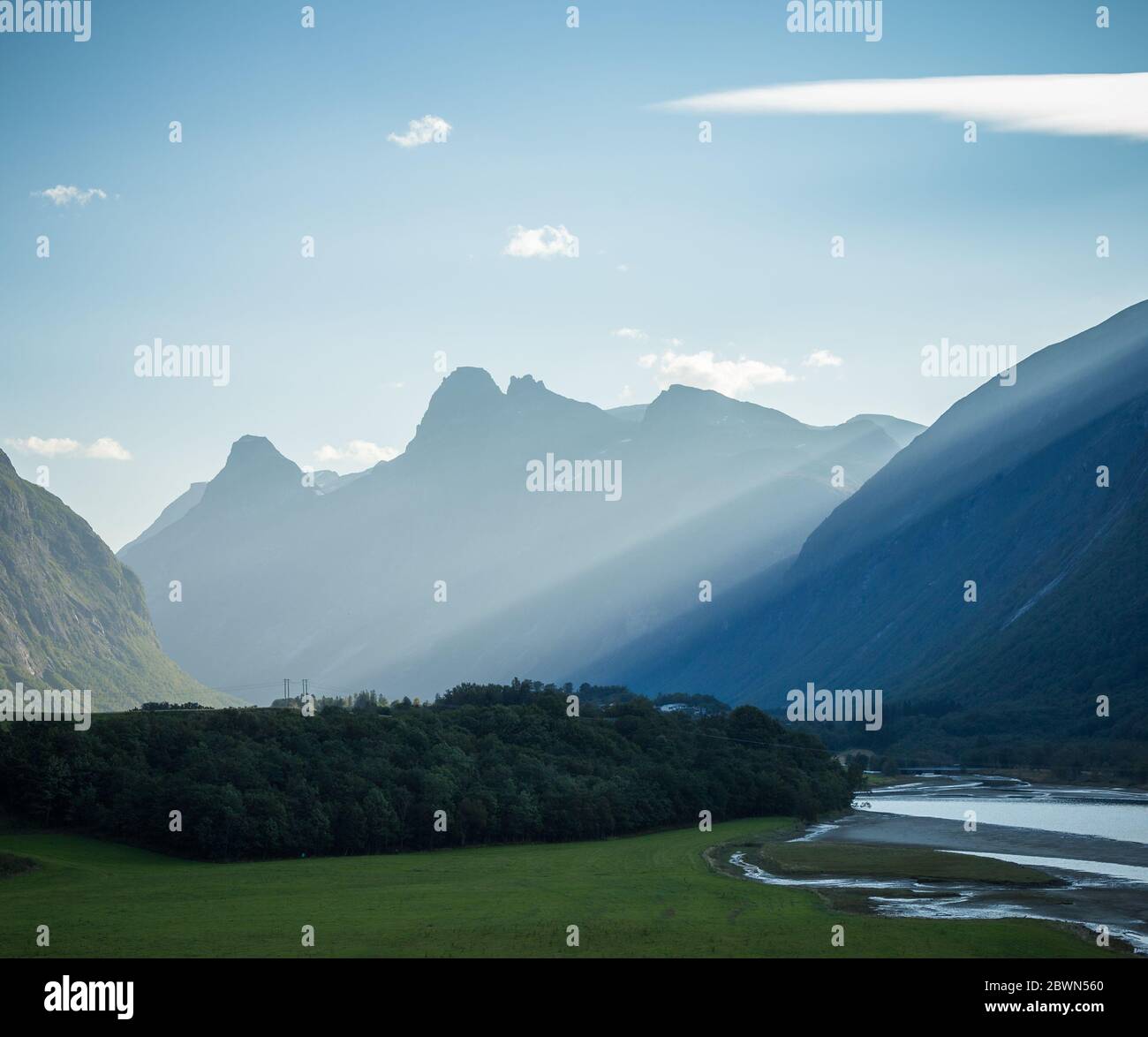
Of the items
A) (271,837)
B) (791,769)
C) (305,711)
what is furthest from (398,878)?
(791,769)

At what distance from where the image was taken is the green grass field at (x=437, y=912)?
5722 cm

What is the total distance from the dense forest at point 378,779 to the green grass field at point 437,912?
5.16 m

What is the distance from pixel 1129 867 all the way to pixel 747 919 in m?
41.0

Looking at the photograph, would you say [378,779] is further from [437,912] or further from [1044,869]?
[1044,869]

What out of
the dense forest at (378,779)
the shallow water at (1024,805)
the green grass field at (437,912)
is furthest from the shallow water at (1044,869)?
the dense forest at (378,779)

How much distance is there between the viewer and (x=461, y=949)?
56.6 metres

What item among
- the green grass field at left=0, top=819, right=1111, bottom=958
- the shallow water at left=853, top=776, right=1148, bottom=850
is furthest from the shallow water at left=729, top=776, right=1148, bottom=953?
the green grass field at left=0, top=819, right=1111, bottom=958

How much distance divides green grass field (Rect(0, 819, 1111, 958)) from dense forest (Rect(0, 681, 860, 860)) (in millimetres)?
5165

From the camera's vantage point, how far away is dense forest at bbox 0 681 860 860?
10606 cm

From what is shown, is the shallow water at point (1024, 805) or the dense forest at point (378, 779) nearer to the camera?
the dense forest at point (378, 779)

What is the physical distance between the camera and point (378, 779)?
11619cm

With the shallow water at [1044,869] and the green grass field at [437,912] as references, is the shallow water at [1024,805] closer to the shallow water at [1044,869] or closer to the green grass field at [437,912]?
the shallow water at [1044,869]

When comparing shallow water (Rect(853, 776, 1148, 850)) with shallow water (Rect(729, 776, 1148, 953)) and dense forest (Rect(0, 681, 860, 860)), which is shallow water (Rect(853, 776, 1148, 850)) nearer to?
shallow water (Rect(729, 776, 1148, 953))
